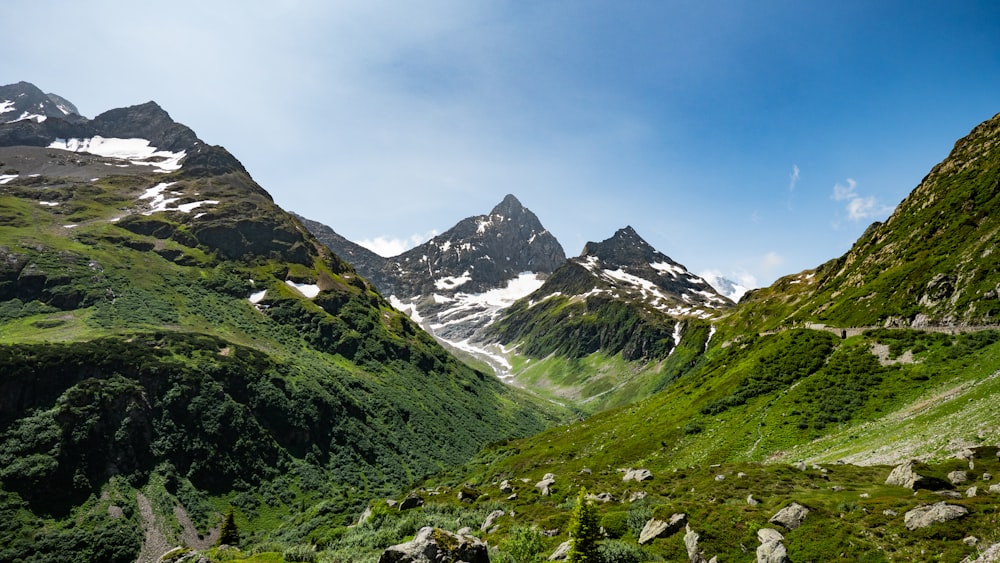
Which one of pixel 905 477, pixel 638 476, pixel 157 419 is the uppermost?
pixel 905 477

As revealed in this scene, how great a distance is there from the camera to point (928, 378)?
50344 mm

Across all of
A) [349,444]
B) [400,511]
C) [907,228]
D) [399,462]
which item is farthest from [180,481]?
[907,228]

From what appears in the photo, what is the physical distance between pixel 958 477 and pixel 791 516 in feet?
33.9

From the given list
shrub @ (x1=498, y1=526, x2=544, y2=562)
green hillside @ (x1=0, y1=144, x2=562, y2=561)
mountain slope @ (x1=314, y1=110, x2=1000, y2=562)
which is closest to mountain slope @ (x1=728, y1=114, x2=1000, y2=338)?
mountain slope @ (x1=314, y1=110, x2=1000, y2=562)

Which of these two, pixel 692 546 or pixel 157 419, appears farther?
pixel 157 419

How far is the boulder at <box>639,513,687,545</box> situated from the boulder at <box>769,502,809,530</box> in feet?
17.2

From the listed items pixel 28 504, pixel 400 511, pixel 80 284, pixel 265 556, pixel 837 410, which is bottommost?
pixel 28 504

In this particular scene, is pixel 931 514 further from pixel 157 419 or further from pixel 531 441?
pixel 157 419

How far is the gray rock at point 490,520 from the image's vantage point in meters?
38.8

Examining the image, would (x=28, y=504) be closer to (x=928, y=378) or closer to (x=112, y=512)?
(x=112, y=512)

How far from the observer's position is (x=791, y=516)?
2556 cm

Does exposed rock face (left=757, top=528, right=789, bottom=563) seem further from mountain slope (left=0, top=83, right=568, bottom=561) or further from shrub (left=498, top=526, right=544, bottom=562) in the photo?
mountain slope (left=0, top=83, right=568, bottom=561)

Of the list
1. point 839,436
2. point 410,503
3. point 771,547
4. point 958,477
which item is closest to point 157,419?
point 410,503

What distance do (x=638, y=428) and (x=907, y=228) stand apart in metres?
82.4
